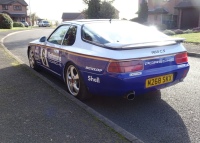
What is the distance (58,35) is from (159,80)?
255 cm

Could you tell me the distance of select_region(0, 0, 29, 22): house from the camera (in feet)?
231

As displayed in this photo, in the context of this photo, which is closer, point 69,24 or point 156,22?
point 69,24

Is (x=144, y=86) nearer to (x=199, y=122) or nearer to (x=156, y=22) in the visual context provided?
(x=199, y=122)

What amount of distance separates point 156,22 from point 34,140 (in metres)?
35.8

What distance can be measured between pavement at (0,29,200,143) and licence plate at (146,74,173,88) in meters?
0.93

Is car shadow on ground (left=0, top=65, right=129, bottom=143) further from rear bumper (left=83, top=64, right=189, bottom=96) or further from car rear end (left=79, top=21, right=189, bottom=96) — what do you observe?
car rear end (left=79, top=21, right=189, bottom=96)

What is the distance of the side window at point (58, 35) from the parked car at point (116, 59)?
0.03 metres

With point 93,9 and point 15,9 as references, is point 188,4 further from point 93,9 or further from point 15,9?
point 15,9

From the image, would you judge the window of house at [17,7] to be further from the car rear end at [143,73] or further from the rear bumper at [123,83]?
the car rear end at [143,73]

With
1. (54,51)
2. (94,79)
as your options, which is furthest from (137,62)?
(54,51)

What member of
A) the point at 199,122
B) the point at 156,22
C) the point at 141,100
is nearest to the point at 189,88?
the point at 141,100

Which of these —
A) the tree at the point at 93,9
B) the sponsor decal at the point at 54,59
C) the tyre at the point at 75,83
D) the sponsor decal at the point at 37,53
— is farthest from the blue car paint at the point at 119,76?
the tree at the point at 93,9

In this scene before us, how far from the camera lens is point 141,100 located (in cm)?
458

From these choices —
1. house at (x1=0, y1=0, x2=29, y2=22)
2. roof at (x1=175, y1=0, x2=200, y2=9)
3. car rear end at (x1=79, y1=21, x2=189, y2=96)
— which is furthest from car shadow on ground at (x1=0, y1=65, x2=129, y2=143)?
house at (x1=0, y1=0, x2=29, y2=22)
